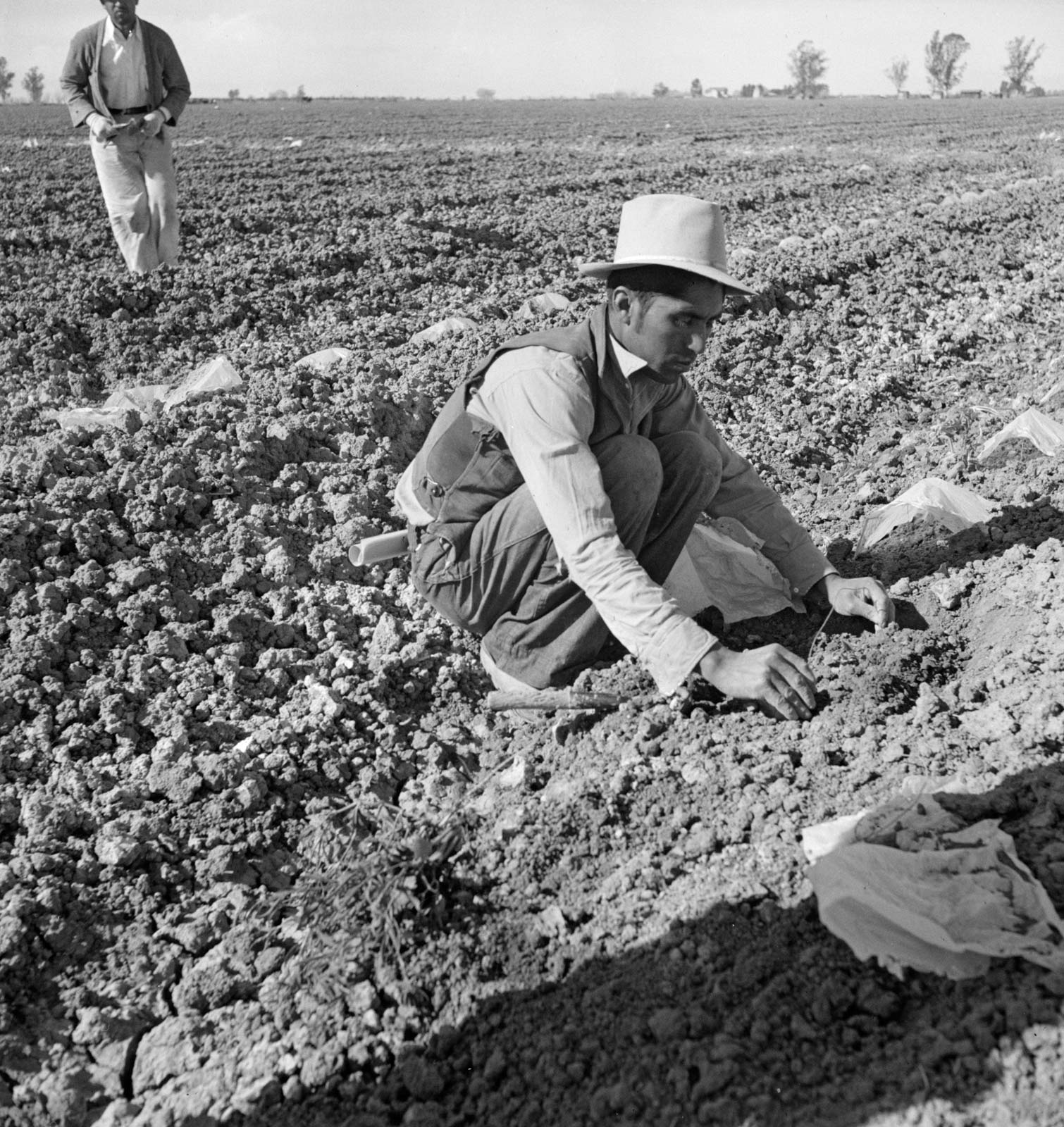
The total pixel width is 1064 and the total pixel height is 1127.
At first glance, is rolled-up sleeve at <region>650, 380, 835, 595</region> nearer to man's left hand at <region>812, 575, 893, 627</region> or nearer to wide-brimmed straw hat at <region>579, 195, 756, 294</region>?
man's left hand at <region>812, 575, 893, 627</region>

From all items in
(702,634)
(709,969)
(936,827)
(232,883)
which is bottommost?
(232,883)

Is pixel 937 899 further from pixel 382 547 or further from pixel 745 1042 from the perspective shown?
pixel 382 547

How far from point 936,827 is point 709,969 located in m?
0.48

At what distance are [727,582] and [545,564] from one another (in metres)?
0.69

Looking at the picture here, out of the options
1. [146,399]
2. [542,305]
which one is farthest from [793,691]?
[542,305]

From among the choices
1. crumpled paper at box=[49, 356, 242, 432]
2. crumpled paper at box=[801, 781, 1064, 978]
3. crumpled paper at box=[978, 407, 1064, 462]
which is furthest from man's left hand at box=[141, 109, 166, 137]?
crumpled paper at box=[801, 781, 1064, 978]

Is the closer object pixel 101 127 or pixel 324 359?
pixel 324 359

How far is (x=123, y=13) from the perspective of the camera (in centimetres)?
544

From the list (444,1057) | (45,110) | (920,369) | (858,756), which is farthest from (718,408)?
(45,110)

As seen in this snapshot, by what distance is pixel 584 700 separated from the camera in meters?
2.66

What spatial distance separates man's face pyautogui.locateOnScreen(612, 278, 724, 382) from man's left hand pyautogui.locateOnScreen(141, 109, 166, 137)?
14.5 ft

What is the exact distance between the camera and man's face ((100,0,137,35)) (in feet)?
17.7

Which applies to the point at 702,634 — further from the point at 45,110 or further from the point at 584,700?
the point at 45,110

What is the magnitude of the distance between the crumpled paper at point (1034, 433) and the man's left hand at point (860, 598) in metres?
1.35
